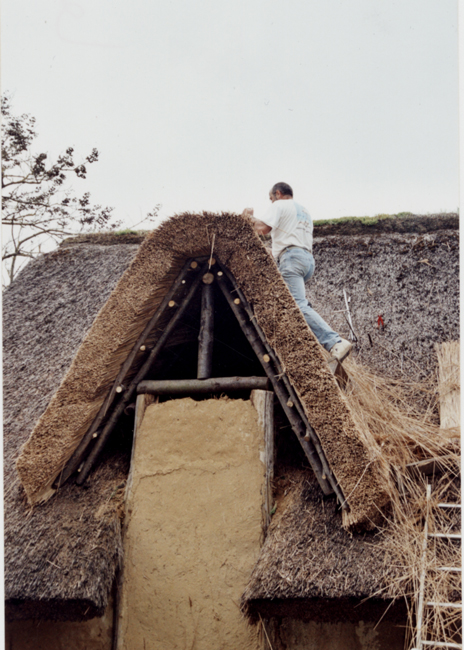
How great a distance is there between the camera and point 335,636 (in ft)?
11.9

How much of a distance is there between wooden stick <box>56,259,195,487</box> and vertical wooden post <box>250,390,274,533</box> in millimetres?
908

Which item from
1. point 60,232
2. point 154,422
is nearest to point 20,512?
point 154,422

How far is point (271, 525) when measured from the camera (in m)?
3.58

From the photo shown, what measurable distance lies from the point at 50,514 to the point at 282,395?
1789mm

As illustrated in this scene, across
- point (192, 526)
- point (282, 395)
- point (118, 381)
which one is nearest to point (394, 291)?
point (282, 395)

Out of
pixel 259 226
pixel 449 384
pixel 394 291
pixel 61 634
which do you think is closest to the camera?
pixel 61 634

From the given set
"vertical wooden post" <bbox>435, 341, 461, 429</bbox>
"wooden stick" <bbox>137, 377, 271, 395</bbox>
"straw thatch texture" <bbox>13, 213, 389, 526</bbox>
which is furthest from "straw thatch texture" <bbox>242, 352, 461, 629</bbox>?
"wooden stick" <bbox>137, 377, 271, 395</bbox>

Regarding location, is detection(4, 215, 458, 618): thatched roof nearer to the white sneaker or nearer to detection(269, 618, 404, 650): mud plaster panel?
the white sneaker

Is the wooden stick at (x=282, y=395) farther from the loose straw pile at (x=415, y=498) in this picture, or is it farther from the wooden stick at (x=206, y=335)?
the loose straw pile at (x=415, y=498)

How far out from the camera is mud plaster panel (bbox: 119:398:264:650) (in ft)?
11.8

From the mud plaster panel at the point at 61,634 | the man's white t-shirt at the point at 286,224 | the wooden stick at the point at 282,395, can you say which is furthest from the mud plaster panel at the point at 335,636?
the man's white t-shirt at the point at 286,224

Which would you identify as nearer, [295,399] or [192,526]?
[295,399]

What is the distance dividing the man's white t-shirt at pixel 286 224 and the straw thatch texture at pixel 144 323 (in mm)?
450

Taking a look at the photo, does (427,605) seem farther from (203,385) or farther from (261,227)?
(261,227)
